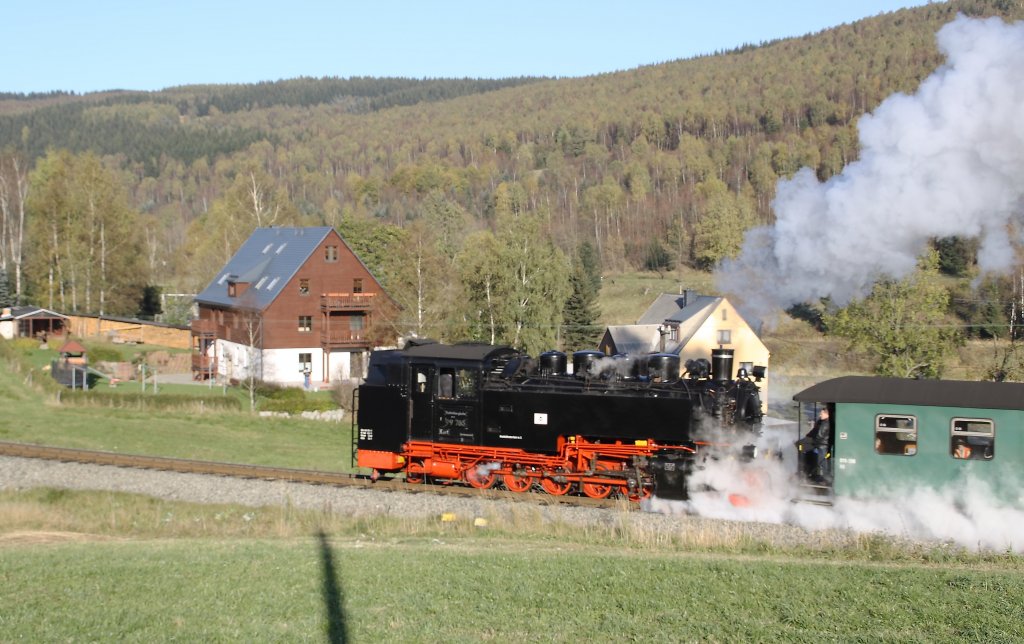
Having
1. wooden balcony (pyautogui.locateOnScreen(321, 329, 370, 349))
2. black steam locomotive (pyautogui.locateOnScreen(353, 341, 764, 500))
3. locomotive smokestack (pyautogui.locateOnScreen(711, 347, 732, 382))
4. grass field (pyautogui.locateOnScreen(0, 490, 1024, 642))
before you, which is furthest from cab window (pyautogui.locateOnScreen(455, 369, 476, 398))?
wooden balcony (pyautogui.locateOnScreen(321, 329, 370, 349))

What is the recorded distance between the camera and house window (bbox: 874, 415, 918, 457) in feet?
65.9

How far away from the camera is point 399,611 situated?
12719 millimetres

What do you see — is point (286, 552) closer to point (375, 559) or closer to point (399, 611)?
point (375, 559)

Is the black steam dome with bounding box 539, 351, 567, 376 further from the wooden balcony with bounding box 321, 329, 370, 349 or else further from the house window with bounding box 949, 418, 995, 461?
the wooden balcony with bounding box 321, 329, 370, 349

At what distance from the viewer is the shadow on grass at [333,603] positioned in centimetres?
1179

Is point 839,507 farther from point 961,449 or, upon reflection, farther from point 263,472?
point 263,472

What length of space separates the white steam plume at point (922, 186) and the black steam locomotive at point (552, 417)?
8.46 metres

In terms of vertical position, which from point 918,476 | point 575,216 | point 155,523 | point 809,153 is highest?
point 809,153

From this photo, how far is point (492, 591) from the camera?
13625 millimetres

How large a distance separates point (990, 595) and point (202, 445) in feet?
92.5

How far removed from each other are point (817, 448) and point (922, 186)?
10.6m

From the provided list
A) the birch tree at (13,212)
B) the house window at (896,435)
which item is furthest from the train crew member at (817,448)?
the birch tree at (13,212)

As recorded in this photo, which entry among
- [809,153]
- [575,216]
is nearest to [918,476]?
[575,216]

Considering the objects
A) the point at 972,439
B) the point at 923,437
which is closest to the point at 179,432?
the point at 923,437
